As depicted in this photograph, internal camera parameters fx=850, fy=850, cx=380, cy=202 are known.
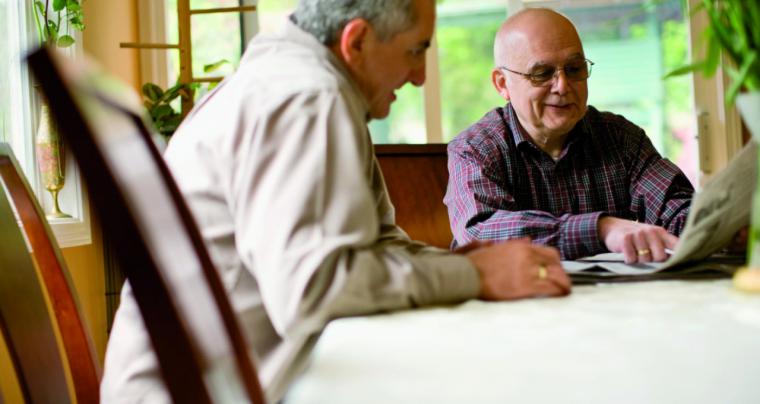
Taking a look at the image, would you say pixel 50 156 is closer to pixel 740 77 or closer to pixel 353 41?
pixel 353 41

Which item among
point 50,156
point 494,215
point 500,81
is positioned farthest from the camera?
point 50,156

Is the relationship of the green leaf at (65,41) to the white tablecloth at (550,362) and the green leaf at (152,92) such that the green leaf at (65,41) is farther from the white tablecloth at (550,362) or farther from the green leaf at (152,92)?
the white tablecloth at (550,362)

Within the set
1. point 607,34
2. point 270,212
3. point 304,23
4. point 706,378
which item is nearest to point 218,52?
point 607,34

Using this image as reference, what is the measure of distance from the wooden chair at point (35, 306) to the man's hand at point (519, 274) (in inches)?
25.0

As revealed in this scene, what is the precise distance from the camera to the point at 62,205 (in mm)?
3041

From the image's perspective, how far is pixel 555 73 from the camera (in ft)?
6.72

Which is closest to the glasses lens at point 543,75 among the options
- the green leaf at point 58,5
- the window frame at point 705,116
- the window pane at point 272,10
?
the green leaf at point 58,5

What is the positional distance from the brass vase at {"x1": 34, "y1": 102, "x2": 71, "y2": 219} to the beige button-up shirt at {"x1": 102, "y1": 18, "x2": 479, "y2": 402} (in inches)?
74.0

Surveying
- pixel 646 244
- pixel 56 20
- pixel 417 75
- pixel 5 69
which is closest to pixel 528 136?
pixel 646 244

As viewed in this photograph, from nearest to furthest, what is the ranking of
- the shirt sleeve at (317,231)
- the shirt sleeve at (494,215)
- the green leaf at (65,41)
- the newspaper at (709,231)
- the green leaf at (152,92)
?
the shirt sleeve at (317,231), the newspaper at (709,231), the shirt sleeve at (494,215), the green leaf at (65,41), the green leaf at (152,92)

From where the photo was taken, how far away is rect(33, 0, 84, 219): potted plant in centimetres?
274

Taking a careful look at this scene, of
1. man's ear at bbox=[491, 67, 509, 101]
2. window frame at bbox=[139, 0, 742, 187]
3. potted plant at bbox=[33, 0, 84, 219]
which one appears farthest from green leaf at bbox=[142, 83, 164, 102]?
man's ear at bbox=[491, 67, 509, 101]

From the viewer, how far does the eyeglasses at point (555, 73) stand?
80.4 inches

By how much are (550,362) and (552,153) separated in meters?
1.42
